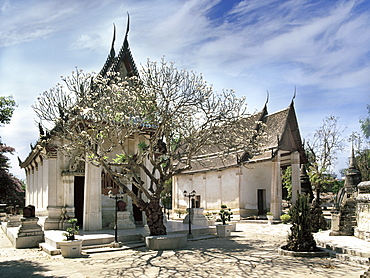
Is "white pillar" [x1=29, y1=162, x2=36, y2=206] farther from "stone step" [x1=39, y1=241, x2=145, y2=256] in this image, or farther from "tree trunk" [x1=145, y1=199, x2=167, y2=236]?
"tree trunk" [x1=145, y1=199, x2=167, y2=236]

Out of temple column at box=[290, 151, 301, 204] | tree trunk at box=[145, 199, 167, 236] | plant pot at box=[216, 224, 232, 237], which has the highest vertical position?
temple column at box=[290, 151, 301, 204]

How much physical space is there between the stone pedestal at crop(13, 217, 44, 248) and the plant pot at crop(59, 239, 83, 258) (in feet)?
10.3

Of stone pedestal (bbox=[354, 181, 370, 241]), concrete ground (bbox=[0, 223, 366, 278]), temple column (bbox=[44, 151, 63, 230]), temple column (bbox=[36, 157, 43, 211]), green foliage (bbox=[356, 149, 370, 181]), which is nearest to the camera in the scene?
concrete ground (bbox=[0, 223, 366, 278])

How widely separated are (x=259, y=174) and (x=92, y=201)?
17.4m

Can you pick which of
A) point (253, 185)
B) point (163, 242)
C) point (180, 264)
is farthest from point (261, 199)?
point (180, 264)

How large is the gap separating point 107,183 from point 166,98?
744 centimetres

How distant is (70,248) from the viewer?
1173cm

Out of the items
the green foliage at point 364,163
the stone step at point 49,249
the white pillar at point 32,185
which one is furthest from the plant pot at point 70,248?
the green foliage at point 364,163

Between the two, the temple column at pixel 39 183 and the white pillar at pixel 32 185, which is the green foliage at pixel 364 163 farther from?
the white pillar at pixel 32 185

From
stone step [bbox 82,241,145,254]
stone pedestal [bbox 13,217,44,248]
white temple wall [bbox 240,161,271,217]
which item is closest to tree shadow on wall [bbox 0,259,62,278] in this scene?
stone step [bbox 82,241,145,254]

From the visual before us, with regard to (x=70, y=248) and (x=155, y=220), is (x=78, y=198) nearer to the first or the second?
(x=155, y=220)

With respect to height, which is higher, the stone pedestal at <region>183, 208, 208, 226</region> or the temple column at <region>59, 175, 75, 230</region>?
the temple column at <region>59, 175, 75, 230</region>

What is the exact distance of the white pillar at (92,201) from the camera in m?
16.1

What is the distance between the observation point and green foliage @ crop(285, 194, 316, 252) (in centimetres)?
1098
